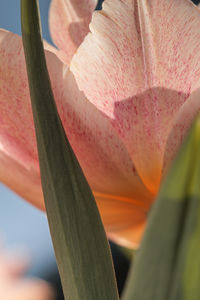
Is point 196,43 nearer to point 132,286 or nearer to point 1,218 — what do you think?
point 132,286

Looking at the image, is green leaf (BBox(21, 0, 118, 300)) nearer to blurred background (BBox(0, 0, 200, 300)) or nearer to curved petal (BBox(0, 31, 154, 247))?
curved petal (BBox(0, 31, 154, 247))

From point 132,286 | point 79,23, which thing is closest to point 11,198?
point 79,23

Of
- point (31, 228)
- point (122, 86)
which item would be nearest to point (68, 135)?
point (122, 86)

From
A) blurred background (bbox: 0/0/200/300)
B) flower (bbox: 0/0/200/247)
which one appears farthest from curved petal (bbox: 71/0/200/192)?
blurred background (bbox: 0/0/200/300)

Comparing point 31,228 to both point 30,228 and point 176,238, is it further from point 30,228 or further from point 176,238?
point 176,238

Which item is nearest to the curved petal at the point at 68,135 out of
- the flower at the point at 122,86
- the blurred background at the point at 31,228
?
the flower at the point at 122,86

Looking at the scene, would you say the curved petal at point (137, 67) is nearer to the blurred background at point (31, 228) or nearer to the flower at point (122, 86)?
the flower at point (122, 86)
